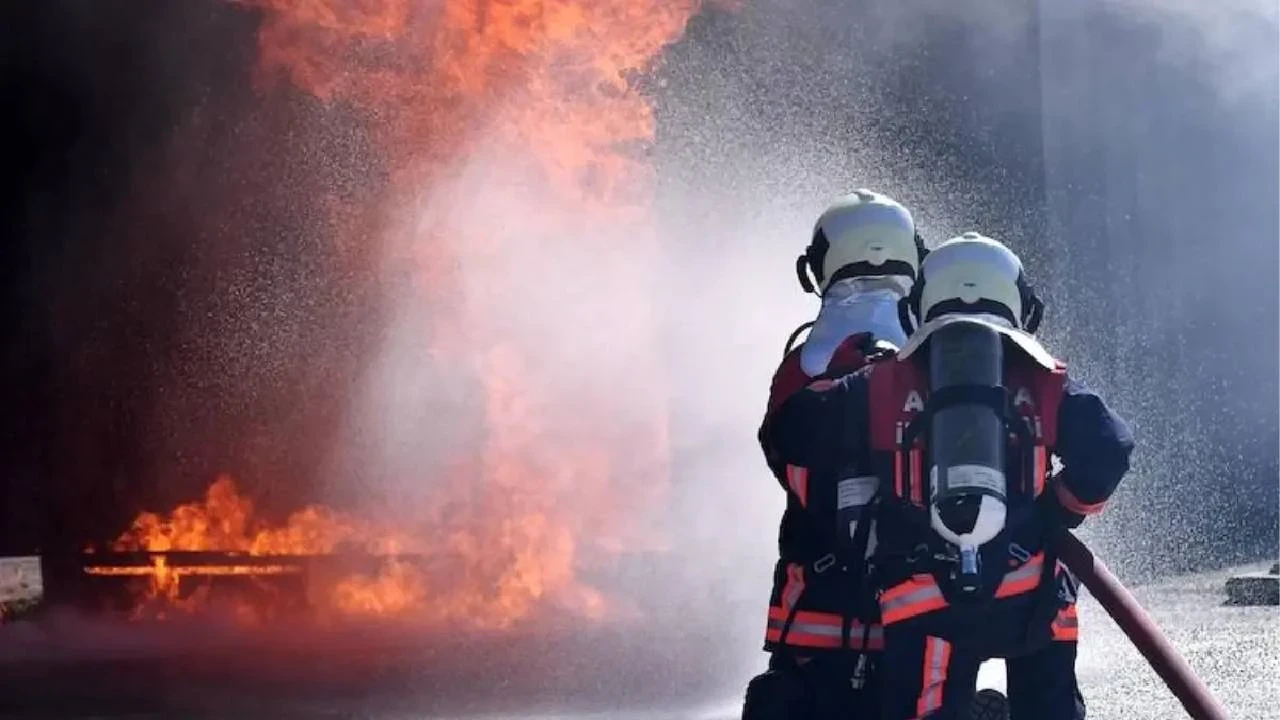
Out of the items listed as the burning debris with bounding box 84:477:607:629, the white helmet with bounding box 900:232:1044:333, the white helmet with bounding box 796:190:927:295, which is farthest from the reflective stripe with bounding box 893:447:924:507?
the burning debris with bounding box 84:477:607:629

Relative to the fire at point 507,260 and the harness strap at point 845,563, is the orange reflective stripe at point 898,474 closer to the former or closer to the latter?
the harness strap at point 845,563

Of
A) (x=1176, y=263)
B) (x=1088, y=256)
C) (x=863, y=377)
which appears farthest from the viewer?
(x=1176, y=263)

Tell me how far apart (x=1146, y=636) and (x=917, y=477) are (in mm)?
554

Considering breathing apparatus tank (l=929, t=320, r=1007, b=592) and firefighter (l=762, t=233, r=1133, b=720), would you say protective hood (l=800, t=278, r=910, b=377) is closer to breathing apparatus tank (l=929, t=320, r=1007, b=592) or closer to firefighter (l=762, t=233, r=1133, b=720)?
firefighter (l=762, t=233, r=1133, b=720)

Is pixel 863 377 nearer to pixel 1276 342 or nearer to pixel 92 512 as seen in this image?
pixel 92 512

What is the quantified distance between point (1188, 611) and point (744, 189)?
423 cm

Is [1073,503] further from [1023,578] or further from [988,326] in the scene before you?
[988,326]

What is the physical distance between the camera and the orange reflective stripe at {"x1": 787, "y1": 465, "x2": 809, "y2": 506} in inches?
139

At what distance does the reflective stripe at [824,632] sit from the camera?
3.58 meters

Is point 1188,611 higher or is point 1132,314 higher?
point 1132,314

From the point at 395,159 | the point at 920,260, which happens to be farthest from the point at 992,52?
the point at 920,260

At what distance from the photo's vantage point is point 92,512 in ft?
37.1

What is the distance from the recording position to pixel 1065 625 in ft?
11.0

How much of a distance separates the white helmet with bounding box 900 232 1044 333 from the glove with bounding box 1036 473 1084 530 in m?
0.38
